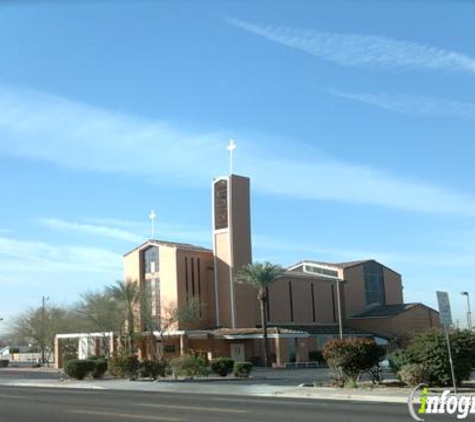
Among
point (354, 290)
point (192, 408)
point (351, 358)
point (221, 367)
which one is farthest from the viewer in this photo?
point (354, 290)

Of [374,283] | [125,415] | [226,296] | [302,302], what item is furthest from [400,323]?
[125,415]

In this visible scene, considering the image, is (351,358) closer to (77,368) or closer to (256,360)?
(77,368)

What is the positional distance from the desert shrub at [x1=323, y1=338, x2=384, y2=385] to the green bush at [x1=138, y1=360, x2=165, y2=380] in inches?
567

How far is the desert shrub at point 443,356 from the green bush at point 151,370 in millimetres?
17544

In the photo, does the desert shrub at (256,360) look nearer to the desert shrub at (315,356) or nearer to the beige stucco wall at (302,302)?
the desert shrub at (315,356)

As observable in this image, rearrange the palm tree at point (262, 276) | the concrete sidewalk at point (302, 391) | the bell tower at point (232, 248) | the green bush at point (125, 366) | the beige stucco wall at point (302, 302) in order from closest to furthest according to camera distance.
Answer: the concrete sidewalk at point (302, 391), the green bush at point (125, 366), the palm tree at point (262, 276), the bell tower at point (232, 248), the beige stucco wall at point (302, 302)

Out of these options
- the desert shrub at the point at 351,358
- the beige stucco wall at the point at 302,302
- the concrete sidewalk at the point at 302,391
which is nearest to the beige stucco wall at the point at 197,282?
the beige stucco wall at the point at 302,302

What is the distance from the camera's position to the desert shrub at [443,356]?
1008 inches

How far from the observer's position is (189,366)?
38.7 m

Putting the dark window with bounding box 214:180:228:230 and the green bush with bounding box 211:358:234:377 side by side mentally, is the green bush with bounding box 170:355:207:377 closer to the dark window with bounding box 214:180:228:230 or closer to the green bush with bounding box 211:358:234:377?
the green bush with bounding box 211:358:234:377

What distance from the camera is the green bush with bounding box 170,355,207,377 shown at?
38.8 meters

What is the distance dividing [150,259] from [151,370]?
30981 millimetres

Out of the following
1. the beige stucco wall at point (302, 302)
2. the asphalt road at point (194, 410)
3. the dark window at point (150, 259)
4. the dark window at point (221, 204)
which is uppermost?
the dark window at point (221, 204)

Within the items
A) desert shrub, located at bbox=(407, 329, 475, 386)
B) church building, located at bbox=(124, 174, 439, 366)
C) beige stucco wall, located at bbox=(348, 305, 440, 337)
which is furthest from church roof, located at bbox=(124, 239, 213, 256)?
desert shrub, located at bbox=(407, 329, 475, 386)
